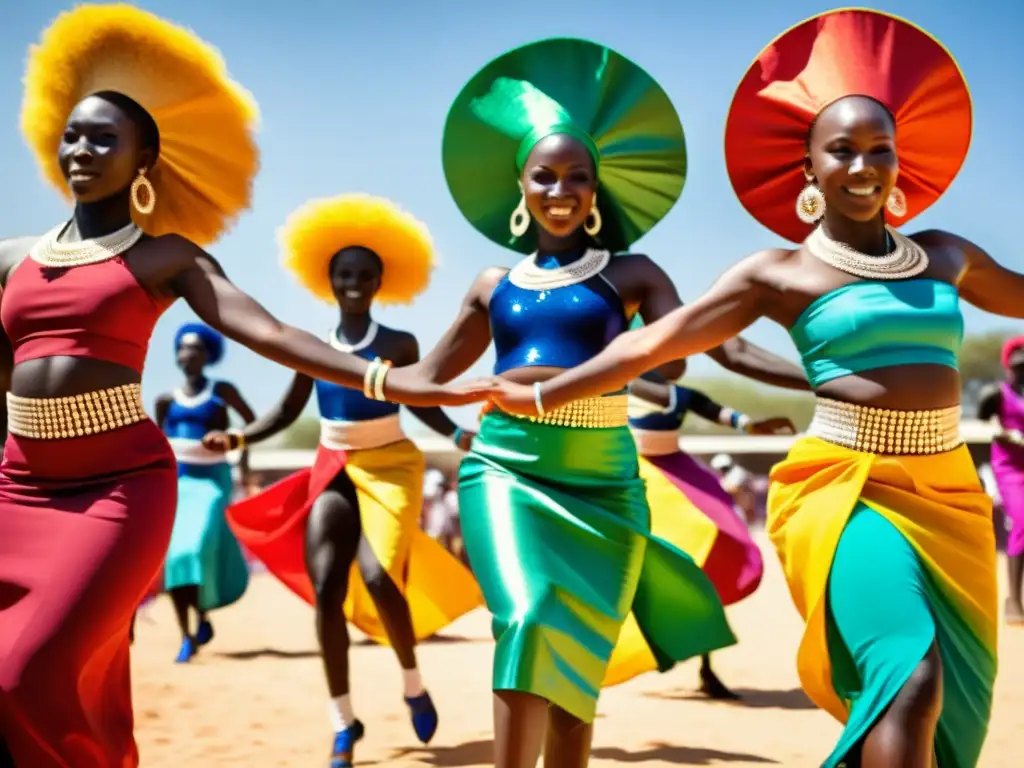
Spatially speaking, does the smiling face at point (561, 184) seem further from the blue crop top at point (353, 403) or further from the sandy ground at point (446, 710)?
the sandy ground at point (446, 710)

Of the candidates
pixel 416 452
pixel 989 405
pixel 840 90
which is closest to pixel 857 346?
pixel 840 90

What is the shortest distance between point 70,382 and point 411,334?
3191 millimetres

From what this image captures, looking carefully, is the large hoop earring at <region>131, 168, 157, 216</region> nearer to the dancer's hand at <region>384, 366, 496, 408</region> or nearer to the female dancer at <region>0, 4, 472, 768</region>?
the female dancer at <region>0, 4, 472, 768</region>

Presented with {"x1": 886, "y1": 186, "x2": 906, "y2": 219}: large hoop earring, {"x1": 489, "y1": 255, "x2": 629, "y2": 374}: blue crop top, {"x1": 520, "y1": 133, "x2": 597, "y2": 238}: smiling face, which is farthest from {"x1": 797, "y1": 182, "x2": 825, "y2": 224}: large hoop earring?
{"x1": 520, "y1": 133, "x2": 597, "y2": 238}: smiling face

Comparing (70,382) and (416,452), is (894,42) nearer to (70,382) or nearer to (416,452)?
(70,382)

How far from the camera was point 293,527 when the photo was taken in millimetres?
6969

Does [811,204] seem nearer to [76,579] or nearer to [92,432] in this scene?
[92,432]

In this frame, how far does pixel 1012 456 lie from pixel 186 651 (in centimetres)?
712

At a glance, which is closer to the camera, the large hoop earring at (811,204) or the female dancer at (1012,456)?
the large hoop earring at (811,204)

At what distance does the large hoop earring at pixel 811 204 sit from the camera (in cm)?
429

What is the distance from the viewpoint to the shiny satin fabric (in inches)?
146

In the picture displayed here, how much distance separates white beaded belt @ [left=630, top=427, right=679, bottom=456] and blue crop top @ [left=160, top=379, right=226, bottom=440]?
12.9 ft

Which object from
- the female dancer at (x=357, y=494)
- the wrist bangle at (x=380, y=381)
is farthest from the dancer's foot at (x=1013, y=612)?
the wrist bangle at (x=380, y=381)

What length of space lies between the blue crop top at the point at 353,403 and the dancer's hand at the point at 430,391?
90.7 inches
